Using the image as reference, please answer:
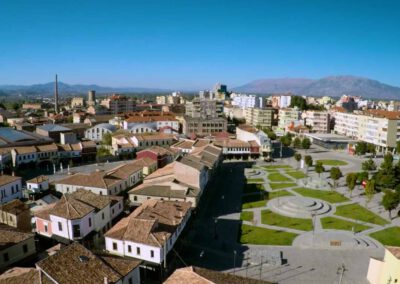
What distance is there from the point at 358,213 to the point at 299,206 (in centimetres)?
841

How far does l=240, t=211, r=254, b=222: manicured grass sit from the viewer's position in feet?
152

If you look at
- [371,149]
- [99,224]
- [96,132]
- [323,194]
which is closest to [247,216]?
[323,194]

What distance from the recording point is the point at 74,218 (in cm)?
3384

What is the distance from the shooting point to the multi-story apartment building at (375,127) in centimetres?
9788

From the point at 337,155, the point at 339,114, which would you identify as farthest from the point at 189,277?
the point at 339,114

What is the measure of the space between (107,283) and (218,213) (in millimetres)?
27069

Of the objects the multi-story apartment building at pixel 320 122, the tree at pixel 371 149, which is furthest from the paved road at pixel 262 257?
the multi-story apartment building at pixel 320 122

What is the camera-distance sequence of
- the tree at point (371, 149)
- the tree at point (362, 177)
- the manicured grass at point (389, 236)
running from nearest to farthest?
the manicured grass at point (389, 236)
the tree at point (362, 177)
the tree at point (371, 149)

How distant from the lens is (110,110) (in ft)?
570

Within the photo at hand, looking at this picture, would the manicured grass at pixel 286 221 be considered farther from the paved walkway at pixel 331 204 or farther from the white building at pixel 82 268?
the white building at pixel 82 268

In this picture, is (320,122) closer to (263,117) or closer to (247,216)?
(263,117)

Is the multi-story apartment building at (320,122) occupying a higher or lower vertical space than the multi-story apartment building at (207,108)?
lower

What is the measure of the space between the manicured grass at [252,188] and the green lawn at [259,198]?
2327 millimetres

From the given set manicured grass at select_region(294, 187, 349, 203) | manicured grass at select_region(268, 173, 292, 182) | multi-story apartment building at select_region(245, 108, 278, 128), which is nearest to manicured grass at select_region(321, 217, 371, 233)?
manicured grass at select_region(294, 187, 349, 203)
